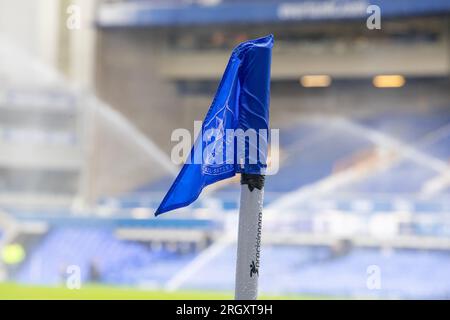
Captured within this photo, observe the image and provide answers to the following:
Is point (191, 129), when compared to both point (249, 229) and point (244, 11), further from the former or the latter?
point (249, 229)

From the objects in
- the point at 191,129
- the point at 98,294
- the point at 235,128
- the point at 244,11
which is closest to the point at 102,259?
the point at 98,294

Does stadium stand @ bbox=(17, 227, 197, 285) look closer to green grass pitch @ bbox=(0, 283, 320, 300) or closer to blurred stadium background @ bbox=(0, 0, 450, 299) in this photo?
blurred stadium background @ bbox=(0, 0, 450, 299)

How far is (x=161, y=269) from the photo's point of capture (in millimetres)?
10023

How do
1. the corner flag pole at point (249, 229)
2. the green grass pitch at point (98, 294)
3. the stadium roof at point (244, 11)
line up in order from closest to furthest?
1. the corner flag pole at point (249, 229)
2. the green grass pitch at point (98, 294)
3. the stadium roof at point (244, 11)

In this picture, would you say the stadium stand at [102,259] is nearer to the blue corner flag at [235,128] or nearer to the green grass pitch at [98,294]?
the green grass pitch at [98,294]

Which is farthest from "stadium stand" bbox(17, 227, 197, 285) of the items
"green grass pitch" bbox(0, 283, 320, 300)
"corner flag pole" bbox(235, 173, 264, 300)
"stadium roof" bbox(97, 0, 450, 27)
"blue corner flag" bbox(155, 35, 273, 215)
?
"corner flag pole" bbox(235, 173, 264, 300)

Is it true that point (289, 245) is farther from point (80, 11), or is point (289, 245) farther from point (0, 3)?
point (0, 3)

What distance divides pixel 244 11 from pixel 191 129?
1.57m

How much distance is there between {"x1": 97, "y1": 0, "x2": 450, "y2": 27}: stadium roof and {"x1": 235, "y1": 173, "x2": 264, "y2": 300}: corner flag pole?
7.01 meters

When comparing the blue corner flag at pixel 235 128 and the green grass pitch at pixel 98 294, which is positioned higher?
the blue corner flag at pixel 235 128

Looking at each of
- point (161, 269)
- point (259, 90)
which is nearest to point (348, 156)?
point (161, 269)

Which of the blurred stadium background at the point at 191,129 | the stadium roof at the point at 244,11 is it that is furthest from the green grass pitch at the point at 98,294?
the stadium roof at the point at 244,11

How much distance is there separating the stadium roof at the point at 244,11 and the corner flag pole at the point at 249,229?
701 centimetres

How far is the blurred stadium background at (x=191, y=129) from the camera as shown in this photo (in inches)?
391
